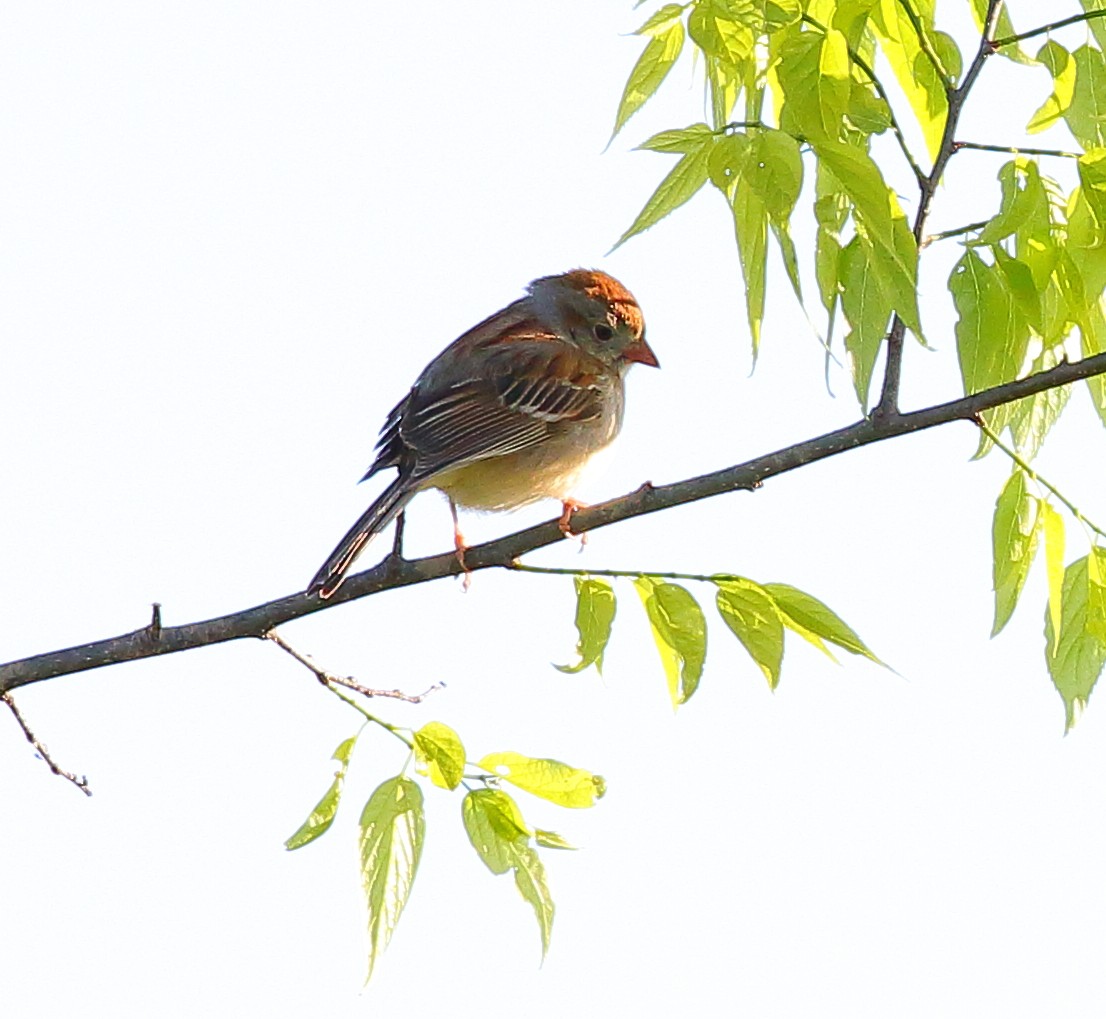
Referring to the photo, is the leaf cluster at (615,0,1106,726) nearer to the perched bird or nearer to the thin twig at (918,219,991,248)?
the thin twig at (918,219,991,248)

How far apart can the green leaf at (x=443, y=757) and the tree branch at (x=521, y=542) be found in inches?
18.4

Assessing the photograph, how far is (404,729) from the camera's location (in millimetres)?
3016

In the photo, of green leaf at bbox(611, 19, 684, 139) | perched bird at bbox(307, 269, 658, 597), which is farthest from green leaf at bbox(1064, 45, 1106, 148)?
perched bird at bbox(307, 269, 658, 597)

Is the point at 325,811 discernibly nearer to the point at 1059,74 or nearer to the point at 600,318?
the point at 1059,74

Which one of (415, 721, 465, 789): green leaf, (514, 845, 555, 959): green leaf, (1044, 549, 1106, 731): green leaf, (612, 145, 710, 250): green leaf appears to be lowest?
(514, 845, 555, 959): green leaf

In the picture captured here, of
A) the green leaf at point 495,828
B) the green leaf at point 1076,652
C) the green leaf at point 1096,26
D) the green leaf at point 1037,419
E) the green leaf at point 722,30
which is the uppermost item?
the green leaf at point 1096,26

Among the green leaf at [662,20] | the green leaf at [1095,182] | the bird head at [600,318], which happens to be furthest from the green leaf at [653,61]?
the bird head at [600,318]

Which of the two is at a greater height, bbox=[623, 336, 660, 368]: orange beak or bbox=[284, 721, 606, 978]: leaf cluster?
bbox=[623, 336, 660, 368]: orange beak

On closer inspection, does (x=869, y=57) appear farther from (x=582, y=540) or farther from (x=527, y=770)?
(x=582, y=540)

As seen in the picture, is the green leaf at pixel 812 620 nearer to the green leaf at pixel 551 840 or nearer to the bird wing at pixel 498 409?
the green leaf at pixel 551 840

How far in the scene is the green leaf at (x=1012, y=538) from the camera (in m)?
3.10

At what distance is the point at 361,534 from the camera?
165 inches

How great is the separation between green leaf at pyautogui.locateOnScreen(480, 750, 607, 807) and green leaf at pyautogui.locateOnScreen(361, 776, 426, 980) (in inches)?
7.1

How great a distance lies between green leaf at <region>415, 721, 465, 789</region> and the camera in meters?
2.96
